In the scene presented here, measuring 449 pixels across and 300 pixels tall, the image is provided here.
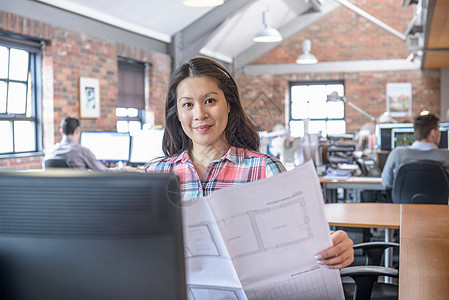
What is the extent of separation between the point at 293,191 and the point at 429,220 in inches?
77.7

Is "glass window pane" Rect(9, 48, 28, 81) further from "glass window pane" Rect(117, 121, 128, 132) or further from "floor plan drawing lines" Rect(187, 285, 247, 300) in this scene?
"floor plan drawing lines" Rect(187, 285, 247, 300)

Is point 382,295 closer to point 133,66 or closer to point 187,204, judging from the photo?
point 187,204

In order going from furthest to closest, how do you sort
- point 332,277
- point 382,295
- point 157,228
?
point 382,295, point 332,277, point 157,228

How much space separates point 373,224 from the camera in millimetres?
2697

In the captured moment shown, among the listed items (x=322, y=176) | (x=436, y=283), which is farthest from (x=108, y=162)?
(x=436, y=283)

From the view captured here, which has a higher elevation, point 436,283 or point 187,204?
point 187,204

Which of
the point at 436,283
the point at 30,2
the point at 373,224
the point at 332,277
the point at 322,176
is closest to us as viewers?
the point at 332,277

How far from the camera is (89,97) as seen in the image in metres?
6.62

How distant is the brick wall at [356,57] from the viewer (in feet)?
36.3

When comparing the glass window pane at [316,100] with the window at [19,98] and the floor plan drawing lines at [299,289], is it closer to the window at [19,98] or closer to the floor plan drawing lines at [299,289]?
the window at [19,98]

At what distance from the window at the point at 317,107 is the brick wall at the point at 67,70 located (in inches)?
207

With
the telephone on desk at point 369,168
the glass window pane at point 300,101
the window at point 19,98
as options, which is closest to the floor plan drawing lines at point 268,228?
the telephone on desk at point 369,168

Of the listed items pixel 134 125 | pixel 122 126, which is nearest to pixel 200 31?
pixel 134 125

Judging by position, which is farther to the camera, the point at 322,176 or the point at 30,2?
the point at 30,2
